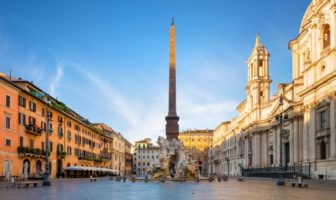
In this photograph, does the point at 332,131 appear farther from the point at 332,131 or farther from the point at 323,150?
the point at 323,150

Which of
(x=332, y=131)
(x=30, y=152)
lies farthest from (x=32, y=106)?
(x=332, y=131)

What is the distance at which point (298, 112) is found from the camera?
59.1m

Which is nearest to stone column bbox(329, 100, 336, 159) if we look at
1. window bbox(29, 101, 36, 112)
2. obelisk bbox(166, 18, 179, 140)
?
obelisk bbox(166, 18, 179, 140)

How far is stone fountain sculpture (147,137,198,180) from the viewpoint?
4462cm

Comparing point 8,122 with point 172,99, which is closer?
point 8,122

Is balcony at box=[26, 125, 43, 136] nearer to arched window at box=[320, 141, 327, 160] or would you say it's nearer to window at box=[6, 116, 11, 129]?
window at box=[6, 116, 11, 129]

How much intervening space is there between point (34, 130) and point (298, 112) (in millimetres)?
35634

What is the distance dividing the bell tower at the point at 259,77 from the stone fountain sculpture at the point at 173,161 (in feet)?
129

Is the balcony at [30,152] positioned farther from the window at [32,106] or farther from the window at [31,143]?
the window at [32,106]

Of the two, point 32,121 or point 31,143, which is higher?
point 32,121

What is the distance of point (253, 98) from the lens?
8375 centimetres

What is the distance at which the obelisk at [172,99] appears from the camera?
144ft

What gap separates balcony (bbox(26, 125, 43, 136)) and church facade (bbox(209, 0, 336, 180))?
90.2 ft

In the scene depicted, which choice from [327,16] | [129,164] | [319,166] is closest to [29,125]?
[319,166]
